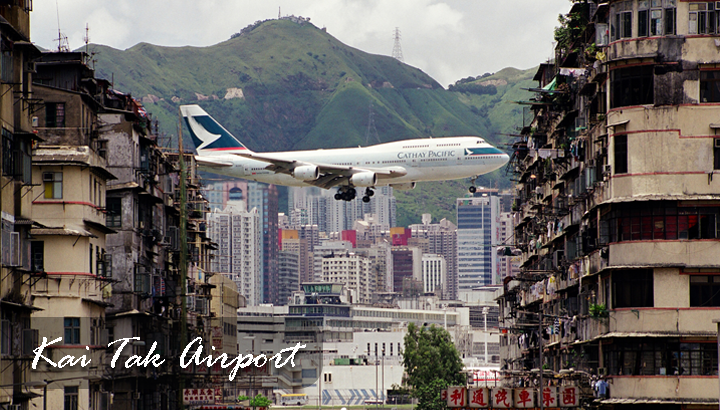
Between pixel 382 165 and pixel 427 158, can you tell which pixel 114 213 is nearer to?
pixel 427 158

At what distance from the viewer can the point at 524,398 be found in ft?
176

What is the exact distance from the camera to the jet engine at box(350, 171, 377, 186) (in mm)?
118750

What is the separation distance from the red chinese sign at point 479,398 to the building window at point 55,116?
24946 mm

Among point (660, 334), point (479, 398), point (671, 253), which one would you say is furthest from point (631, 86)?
point (479, 398)

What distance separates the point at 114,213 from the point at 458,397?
25.0m

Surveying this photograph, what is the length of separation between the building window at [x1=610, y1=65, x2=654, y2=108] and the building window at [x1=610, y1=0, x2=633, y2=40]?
1.64 metres

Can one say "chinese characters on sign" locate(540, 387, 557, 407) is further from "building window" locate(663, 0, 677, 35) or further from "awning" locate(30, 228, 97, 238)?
"awning" locate(30, 228, 97, 238)

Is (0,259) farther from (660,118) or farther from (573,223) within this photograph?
(573,223)

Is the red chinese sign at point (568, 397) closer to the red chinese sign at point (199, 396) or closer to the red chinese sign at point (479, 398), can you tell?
the red chinese sign at point (479, 398)

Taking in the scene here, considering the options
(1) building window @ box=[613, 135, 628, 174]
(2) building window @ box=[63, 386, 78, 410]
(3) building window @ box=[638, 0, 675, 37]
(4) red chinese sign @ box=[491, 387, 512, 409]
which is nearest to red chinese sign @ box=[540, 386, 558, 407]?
(4) red chinese sign @ box=[491, 387, 512, 409]

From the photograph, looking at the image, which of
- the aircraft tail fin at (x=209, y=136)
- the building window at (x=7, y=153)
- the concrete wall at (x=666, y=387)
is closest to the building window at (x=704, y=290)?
the concrete wall at (x=666, y=387)

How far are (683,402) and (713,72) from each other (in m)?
14.6

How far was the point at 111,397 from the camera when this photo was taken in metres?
63.3

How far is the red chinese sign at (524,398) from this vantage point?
175ft
